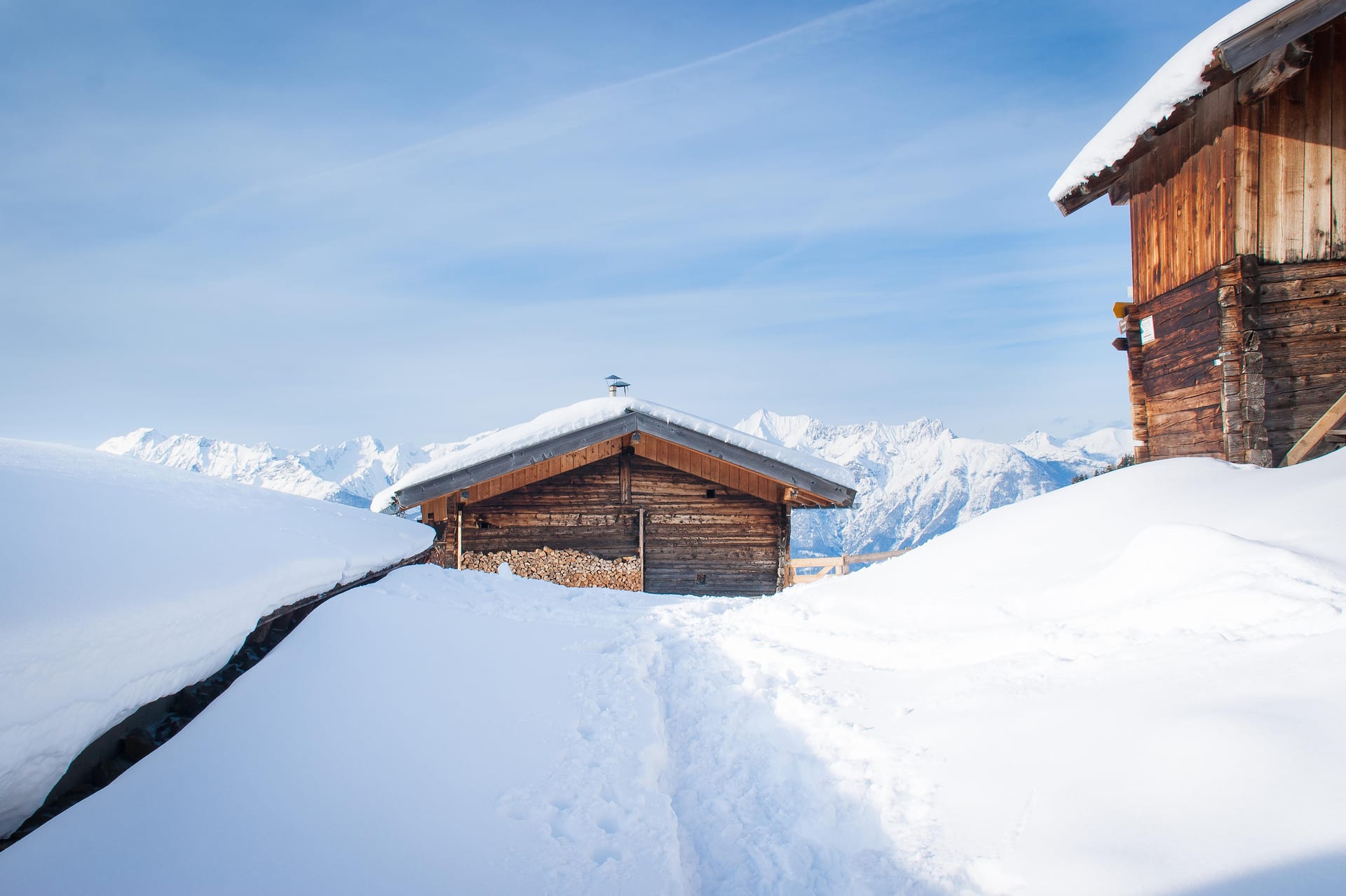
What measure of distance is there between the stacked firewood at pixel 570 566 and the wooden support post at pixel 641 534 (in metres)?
0.06

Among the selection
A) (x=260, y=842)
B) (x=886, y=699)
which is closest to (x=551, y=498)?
(x=886, y=699)

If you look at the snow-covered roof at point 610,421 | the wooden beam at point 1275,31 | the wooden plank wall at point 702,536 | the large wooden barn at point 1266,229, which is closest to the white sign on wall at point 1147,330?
the large wooden barn at point 1266,229

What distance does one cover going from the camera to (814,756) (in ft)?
10.8

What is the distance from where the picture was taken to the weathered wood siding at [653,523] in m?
11.2

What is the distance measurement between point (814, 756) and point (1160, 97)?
29.6 feet

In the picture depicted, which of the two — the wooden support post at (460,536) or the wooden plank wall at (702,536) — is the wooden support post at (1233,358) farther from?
the wooden support post at (460,536)

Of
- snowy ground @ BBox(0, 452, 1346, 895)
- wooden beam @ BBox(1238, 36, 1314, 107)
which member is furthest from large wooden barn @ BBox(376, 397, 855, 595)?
wooden beam @ BBox(1238, 36, 1314, 107)

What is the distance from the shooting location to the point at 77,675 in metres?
1.86

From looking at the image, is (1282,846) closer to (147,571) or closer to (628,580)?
(147,571)

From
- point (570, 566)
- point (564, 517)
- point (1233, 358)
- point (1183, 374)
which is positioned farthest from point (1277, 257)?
point (570, 566)

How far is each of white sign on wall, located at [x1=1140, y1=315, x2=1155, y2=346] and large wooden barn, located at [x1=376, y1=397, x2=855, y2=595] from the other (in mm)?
5510

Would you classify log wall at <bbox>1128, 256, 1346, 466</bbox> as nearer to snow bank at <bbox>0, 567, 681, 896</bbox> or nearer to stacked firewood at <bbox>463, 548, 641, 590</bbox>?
snow bank at <bbox>0, 567, 681, 896</bbox>

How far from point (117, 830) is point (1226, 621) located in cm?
453

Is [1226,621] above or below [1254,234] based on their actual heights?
below
